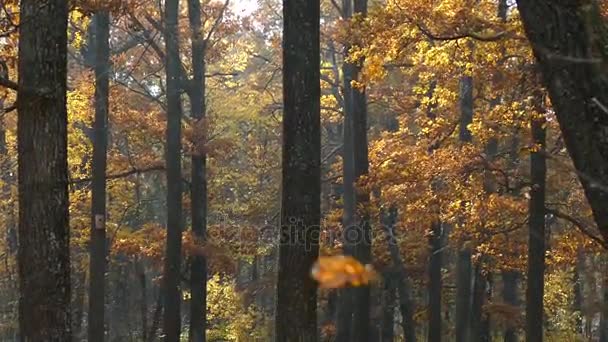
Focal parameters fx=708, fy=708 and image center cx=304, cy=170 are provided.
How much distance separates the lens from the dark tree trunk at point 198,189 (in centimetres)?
1711

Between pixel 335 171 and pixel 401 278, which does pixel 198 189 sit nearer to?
pixel 401 278

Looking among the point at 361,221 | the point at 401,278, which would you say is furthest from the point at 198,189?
the point at 401,278

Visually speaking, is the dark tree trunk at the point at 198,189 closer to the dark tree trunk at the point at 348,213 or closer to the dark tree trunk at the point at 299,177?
the dark tree trunk at the point at 348,213

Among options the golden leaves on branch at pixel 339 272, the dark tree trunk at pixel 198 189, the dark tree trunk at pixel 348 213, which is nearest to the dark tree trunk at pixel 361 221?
the dark tree trunk at pixel 348 213

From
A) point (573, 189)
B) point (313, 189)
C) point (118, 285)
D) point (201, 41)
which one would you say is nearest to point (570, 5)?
point (313, 189)

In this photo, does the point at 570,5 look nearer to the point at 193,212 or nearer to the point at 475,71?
the point at 475,71

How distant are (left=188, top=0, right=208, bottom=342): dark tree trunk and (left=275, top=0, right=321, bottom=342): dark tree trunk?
1041 centimetres

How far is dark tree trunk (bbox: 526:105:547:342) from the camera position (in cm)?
1178

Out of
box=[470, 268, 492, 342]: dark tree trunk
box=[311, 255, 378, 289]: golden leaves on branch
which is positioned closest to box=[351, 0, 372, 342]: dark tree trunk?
box=[470, 268, 492, 342]: dark tree trunk

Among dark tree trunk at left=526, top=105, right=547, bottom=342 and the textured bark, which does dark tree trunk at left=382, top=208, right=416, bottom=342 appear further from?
dark tree trunk at left=526, top=105, right=547, bottom=342

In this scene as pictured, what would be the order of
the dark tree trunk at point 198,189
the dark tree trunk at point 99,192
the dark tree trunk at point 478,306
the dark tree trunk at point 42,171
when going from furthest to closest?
the dark tree trunk at point 478,306, the dark tree trunk at point 198,189, the dark tree trunk at point 99,192, the dark tree trunk at point 42,171

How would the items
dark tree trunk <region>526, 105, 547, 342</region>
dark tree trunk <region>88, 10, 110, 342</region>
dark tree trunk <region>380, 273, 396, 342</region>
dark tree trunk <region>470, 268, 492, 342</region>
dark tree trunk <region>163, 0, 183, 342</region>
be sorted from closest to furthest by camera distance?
1. dark tree trunk <region>526, 105, 547, 342</region>
2. dark tree trunk <region>88, 10, 110, 342</region>
3. dark tree trunk <region>163, 0, 183, 342</region>
4. dark tree trunk <region>470, 268, 492, 342</region>
5. dark tree trunk <region>380, 273, 396, 342</region>

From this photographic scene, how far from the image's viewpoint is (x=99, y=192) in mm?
14539

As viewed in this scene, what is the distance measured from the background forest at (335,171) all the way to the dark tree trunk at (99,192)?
4cm
